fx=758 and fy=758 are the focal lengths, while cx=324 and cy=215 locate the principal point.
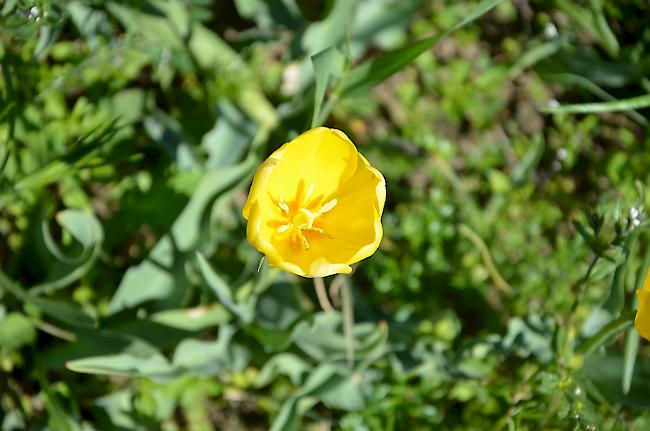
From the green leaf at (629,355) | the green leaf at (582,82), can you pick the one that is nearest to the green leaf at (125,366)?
the green leaf at (629,355)

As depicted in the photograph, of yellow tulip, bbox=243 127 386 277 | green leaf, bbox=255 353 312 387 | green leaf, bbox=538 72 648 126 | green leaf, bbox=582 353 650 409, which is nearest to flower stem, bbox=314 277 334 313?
green leaf, bbox=255 353 312 387

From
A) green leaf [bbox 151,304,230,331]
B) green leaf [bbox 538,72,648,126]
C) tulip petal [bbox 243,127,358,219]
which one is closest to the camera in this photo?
tulip petal [bbox 243,127,358,219]

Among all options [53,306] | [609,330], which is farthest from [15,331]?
[609,330]

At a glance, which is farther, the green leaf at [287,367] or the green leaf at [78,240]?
the green leaf at [287,367]

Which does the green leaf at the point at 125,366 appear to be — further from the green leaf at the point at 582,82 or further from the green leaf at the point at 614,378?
the green leaf at the point at 582,82

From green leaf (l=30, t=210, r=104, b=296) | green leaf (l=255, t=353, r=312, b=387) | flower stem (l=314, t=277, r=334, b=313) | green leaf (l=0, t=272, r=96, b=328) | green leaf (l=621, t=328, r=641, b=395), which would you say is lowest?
green leaf (l=255, t=353, r=312, b=387)

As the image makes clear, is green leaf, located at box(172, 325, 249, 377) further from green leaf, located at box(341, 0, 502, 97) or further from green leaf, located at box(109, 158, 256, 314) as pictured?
green leaf, located at box(341, 0, 502, 97)

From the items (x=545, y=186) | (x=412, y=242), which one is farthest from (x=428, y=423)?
(x=545, y=186)
